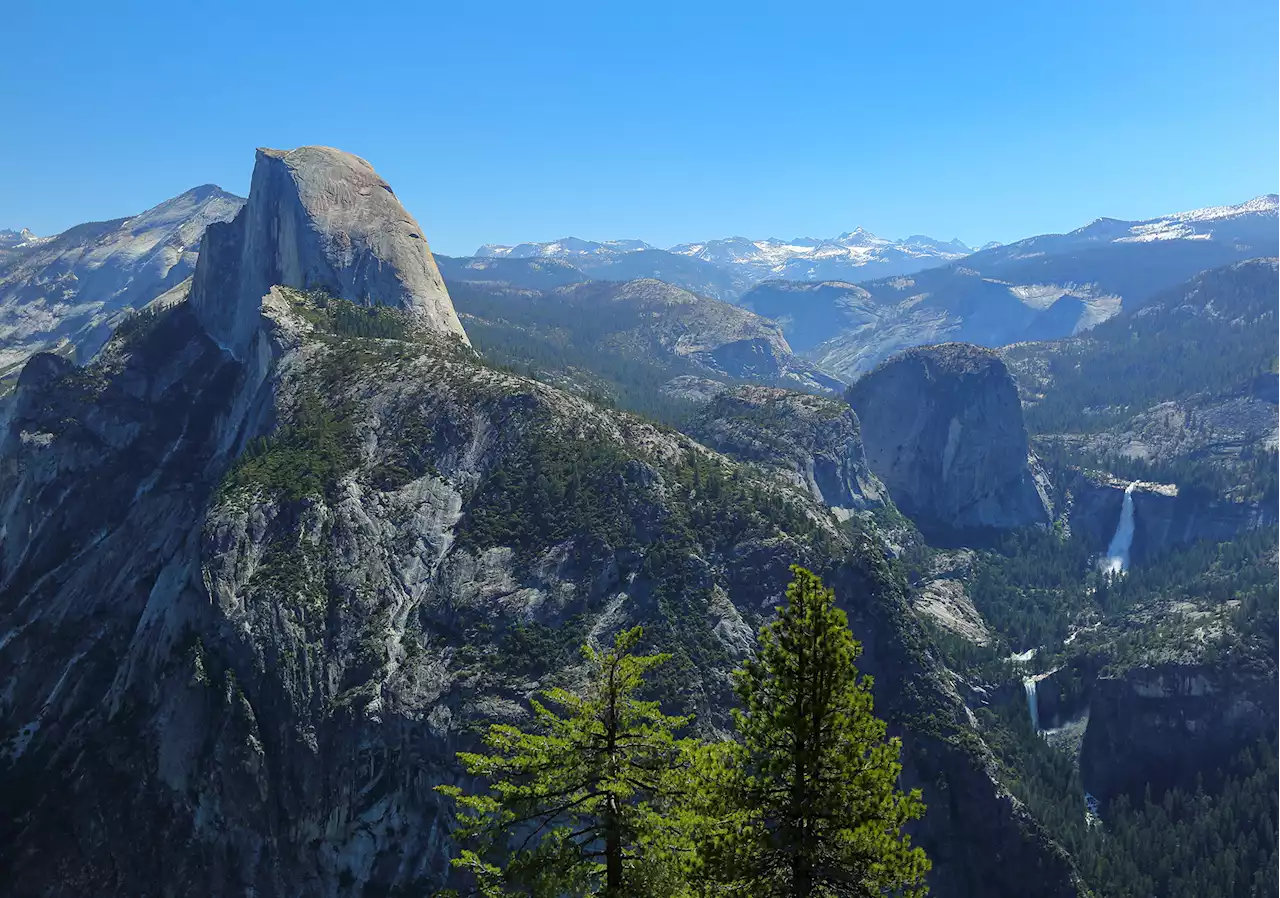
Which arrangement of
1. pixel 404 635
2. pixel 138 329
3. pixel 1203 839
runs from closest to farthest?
Result: 1. pixel 404 635
2. pixel 1203 839
3. pixel 138 329

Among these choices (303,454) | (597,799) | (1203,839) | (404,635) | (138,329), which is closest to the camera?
(597,799)

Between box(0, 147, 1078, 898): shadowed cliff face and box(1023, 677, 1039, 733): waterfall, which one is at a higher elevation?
box(0, 147, 1078, 898): shadowed cliff face

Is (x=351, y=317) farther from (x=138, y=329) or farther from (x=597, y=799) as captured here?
(x=597, y=799)

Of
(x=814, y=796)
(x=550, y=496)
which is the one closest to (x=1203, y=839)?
(x=550, y=496)

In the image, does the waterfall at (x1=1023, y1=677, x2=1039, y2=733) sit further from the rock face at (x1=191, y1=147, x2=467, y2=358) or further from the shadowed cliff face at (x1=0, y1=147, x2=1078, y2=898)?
the rock face at (x1=191, y1=147, x2=467, y2=358)

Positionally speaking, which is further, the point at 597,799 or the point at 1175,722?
the point at 1175,722

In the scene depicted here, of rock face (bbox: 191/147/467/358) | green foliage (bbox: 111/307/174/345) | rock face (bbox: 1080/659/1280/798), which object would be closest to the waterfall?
rock face (bbox: 1080/659/1280/798)
